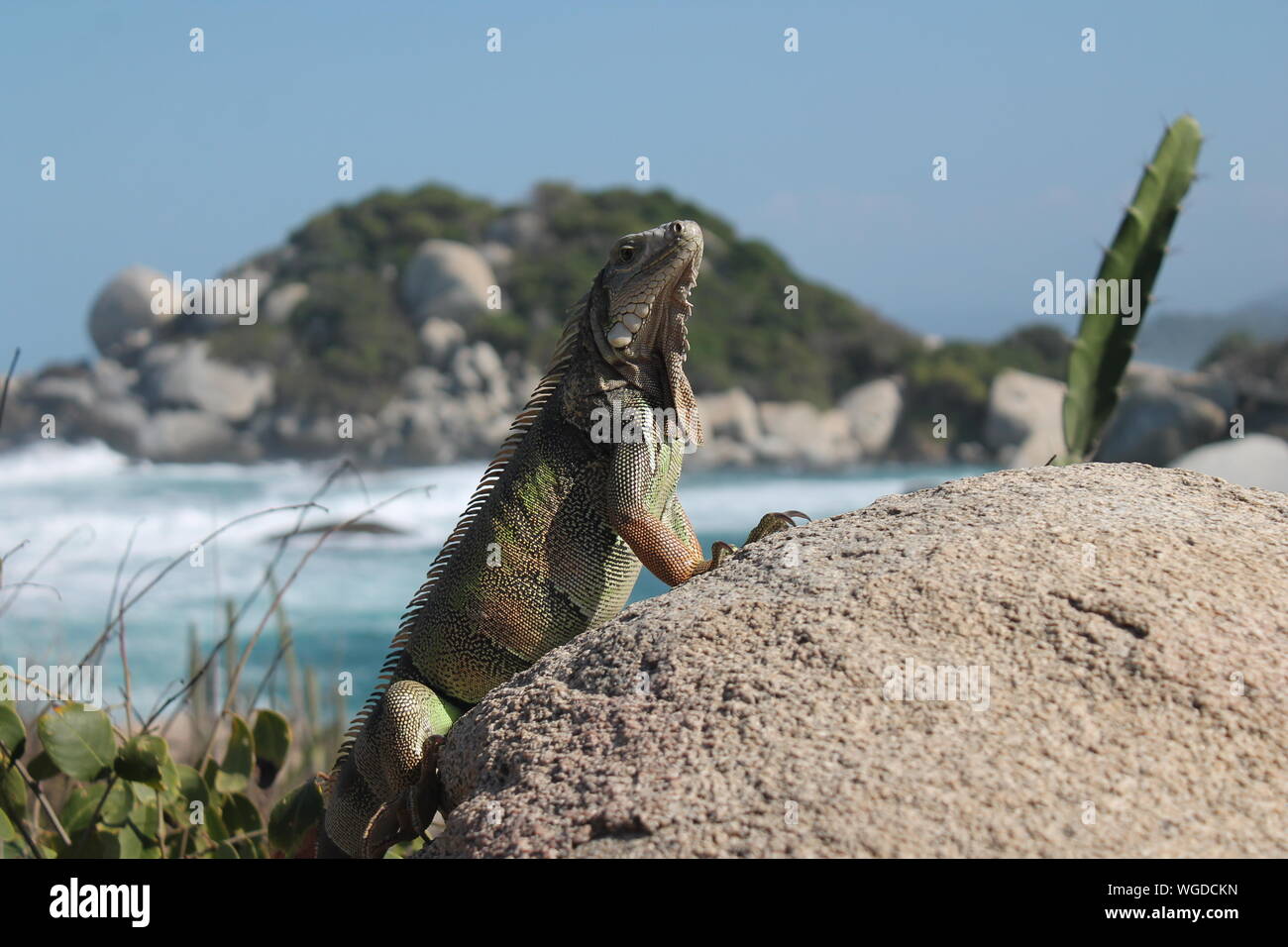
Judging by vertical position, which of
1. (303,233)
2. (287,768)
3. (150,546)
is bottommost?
(150,546)

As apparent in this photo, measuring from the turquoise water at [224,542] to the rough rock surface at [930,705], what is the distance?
5.35ft

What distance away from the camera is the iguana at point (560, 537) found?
376cm

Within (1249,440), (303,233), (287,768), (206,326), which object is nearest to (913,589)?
(287,768)

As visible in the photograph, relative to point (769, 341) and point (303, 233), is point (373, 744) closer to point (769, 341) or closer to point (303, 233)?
point (769, 341)

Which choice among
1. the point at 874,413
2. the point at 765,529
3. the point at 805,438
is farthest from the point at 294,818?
the point at 874,413

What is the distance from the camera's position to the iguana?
3.76 meters

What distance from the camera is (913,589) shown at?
9.81ft

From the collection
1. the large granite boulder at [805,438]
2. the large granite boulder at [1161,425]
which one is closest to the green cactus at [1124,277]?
the large granite boulder at [1161,425]

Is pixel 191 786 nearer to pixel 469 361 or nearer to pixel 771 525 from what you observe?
pixel 771 525

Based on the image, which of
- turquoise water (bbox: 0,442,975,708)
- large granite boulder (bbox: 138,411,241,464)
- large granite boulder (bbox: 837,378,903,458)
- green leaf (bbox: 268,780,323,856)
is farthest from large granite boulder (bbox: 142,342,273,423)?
green leaf (bbox: 268,780,323,856)

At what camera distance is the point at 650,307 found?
4047 mm

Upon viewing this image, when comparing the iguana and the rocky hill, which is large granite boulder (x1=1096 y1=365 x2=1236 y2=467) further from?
the iguana

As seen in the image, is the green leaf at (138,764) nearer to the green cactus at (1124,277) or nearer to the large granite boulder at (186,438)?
the green cactus at (1124,277)
